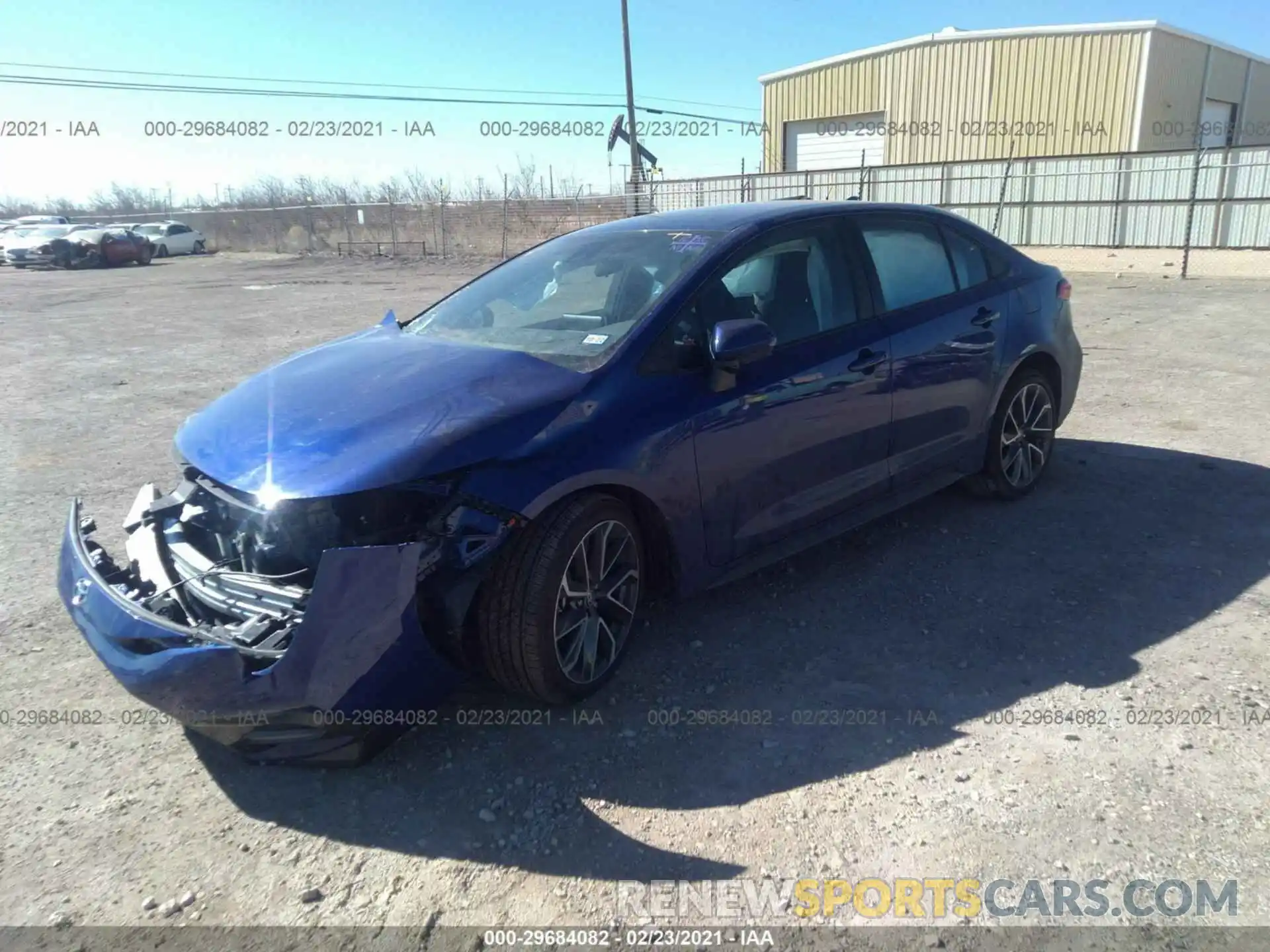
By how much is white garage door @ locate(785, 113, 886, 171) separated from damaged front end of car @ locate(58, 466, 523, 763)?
88.7ft

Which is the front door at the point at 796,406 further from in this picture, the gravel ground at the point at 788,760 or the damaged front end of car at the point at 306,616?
the damaged front end of car at the point at 306,616

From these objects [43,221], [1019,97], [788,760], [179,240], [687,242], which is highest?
[1019,97]

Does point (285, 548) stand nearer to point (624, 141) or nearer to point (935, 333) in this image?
point (935, 333)

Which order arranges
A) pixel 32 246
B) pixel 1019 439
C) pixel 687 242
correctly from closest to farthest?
pixel 687 242
pixel 1019 439
pixel 32 246

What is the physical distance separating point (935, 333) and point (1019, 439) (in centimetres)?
108

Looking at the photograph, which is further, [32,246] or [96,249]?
[96,249]

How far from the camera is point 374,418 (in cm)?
304

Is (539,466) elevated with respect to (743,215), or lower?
lower

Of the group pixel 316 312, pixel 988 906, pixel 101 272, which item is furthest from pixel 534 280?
pixel 101 272

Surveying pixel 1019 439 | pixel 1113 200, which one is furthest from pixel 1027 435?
pixel 1113 200

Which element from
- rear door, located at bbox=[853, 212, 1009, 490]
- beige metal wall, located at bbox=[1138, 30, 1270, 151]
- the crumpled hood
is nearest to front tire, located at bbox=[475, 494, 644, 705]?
the crumpled hood

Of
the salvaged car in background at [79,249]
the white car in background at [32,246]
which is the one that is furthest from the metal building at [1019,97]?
the white car in background at [32,246]

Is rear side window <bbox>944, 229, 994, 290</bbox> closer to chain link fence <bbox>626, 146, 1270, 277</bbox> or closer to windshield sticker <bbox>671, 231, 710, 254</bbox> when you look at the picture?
windshield sticker <bbox>671, 231, 710, 254</bbox>

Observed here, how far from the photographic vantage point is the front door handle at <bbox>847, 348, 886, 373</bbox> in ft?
13.1
